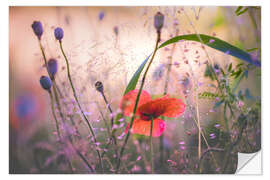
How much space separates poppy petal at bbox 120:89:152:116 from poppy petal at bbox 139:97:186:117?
3 cm

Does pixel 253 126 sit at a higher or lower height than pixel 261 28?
lower

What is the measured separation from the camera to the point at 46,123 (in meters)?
1.54

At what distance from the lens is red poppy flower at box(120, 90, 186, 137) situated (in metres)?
1.46

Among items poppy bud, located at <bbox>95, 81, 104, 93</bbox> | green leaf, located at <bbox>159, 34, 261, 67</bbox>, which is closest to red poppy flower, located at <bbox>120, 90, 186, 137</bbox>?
poppy bud, located at <bbox>95, 81, 104, 93</bbox>

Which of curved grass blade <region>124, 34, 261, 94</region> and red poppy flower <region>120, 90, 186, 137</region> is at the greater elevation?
curved grass blade <region>124, 34, 261, 94</region>

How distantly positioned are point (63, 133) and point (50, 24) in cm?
55

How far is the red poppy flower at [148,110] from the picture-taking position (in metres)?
1.46

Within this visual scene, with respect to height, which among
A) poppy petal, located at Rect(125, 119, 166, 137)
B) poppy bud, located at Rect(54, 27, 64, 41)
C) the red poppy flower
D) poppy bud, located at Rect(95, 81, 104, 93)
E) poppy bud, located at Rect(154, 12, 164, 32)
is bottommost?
poppy petal, located at Rect(125, 119, 166, 137)

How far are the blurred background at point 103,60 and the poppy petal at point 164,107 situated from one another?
0.03m

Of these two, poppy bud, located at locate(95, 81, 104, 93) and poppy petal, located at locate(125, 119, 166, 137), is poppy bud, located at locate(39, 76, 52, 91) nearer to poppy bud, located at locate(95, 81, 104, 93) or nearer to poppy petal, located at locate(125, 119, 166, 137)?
poppy bud, located at locate(95, 81, 104, 93)

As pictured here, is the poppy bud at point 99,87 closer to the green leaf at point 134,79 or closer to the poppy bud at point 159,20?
the green leaf at point 134,79

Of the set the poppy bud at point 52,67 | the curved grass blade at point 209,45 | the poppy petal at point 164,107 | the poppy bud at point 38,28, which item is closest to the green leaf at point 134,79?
the curved grass blade at point 209,45
